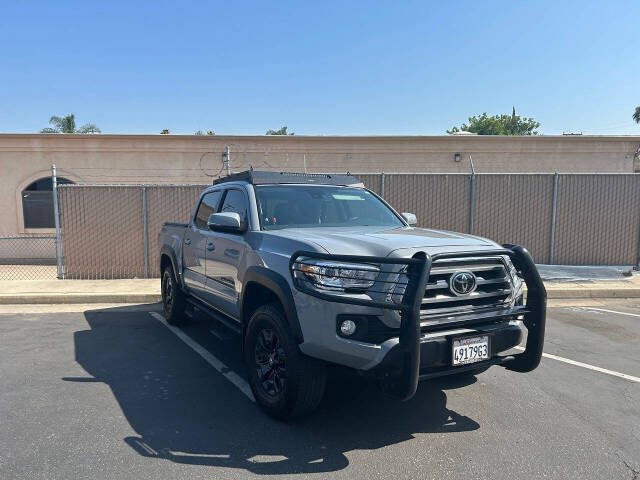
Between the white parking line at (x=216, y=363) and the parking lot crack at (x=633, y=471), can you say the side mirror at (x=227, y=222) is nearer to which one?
the white parking line at (x=216, y=363)

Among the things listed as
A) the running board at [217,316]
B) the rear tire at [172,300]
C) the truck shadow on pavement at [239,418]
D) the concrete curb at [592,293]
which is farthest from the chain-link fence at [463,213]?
the truck shadow on pavement at [239,418]

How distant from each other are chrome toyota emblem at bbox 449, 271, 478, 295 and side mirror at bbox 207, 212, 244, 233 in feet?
6.46

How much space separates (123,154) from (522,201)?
1196 cm

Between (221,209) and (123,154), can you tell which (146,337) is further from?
(123,154)

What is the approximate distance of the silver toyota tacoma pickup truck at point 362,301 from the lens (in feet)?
10.2

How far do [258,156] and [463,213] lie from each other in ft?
22.6

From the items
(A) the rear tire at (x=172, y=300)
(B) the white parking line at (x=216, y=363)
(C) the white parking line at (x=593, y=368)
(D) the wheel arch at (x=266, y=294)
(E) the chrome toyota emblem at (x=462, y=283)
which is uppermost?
(E) the chrome toyota emblem at (x=462, y=283)

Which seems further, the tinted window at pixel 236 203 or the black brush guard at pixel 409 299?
the tinted window at pixel 236 203

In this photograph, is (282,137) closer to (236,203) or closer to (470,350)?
(236,203)

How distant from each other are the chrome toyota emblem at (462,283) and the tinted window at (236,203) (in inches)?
80.6

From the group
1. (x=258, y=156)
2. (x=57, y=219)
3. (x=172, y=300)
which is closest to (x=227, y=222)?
(x=172, y=300)

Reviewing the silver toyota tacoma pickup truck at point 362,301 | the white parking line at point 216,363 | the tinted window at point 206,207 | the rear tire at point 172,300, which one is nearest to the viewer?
the silver toyota tacoma pickup truck at point 362,301

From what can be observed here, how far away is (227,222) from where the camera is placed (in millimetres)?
4238

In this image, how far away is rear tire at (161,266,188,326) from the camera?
261 inches
